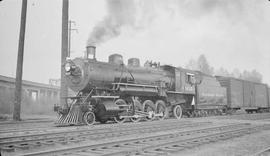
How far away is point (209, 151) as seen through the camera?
6227mm

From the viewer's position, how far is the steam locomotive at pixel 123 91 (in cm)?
1252

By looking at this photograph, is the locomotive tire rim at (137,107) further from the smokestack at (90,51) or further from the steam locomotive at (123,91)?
the smokestack at (90,51)

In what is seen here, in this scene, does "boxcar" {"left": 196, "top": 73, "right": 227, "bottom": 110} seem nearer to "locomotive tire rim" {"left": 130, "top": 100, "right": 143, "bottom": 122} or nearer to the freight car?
the freight car

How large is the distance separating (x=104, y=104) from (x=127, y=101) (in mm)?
1961

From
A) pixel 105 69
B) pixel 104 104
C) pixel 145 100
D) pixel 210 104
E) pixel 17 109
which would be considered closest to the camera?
pixel 104 104

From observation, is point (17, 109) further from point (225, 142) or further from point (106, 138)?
point (225, 142)

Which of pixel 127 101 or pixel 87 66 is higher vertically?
pixel 87 66

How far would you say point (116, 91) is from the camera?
13.5 meters

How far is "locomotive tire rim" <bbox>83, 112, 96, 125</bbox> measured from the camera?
39.9ft

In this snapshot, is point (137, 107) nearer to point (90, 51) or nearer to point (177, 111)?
point (90, 51)

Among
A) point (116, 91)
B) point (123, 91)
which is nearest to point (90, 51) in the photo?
point (116, 91)

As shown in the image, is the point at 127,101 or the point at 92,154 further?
the point at 127,101

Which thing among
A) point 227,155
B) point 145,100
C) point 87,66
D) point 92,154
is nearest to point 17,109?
point 87,66

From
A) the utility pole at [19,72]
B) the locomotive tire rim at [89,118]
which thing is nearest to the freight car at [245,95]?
the locomotive tire rim at [89,118]
